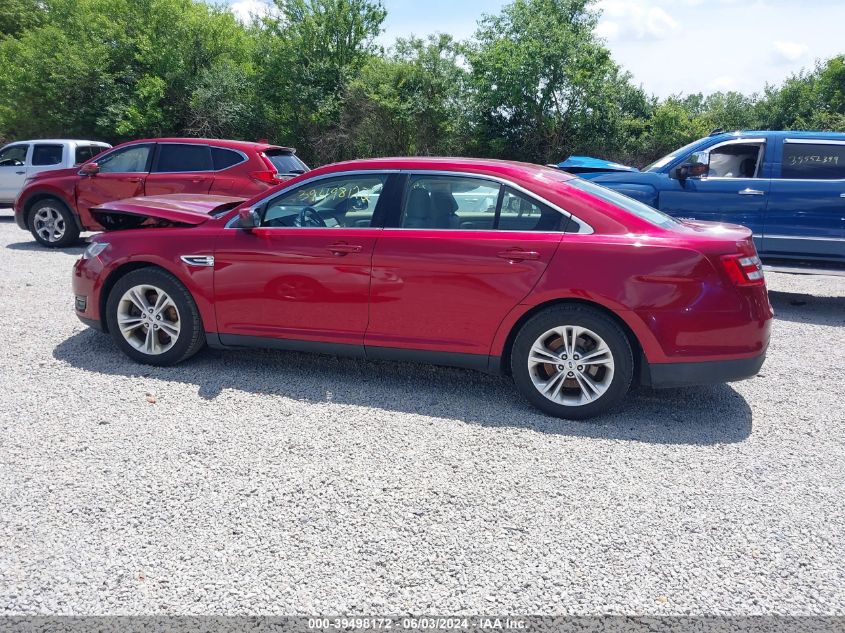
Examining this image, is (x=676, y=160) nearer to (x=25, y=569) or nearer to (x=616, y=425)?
(x=616, y=425)

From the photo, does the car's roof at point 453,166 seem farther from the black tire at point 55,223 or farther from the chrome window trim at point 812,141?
the black tire at point 55,223

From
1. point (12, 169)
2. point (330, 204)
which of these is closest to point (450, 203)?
point (330, 204)

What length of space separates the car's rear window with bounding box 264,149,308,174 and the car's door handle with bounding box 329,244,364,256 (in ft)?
18.4

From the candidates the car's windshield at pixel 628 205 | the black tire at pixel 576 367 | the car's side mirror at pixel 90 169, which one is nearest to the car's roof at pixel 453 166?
the car's windshield at pixel 628 205

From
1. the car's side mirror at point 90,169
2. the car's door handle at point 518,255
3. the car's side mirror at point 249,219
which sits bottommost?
the car's door handle at point 518,255

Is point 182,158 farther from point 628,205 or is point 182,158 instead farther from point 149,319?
point 628,205

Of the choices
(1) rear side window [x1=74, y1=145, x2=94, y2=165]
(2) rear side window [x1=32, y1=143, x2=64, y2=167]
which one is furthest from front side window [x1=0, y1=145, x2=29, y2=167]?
(1) rear side window [x1=74, y1=145, x2=94, y2=165]

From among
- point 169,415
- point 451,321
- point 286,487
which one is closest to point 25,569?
point 286,487

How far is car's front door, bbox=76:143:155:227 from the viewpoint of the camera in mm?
10281

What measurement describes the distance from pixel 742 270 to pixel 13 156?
15.0 meters

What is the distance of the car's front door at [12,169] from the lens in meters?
14.0

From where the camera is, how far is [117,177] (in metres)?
10.3

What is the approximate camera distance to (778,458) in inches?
150

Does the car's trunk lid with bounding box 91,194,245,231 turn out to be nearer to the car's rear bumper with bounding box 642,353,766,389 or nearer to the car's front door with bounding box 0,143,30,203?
the car's rear bumper with bounding box 642,353,766,389
